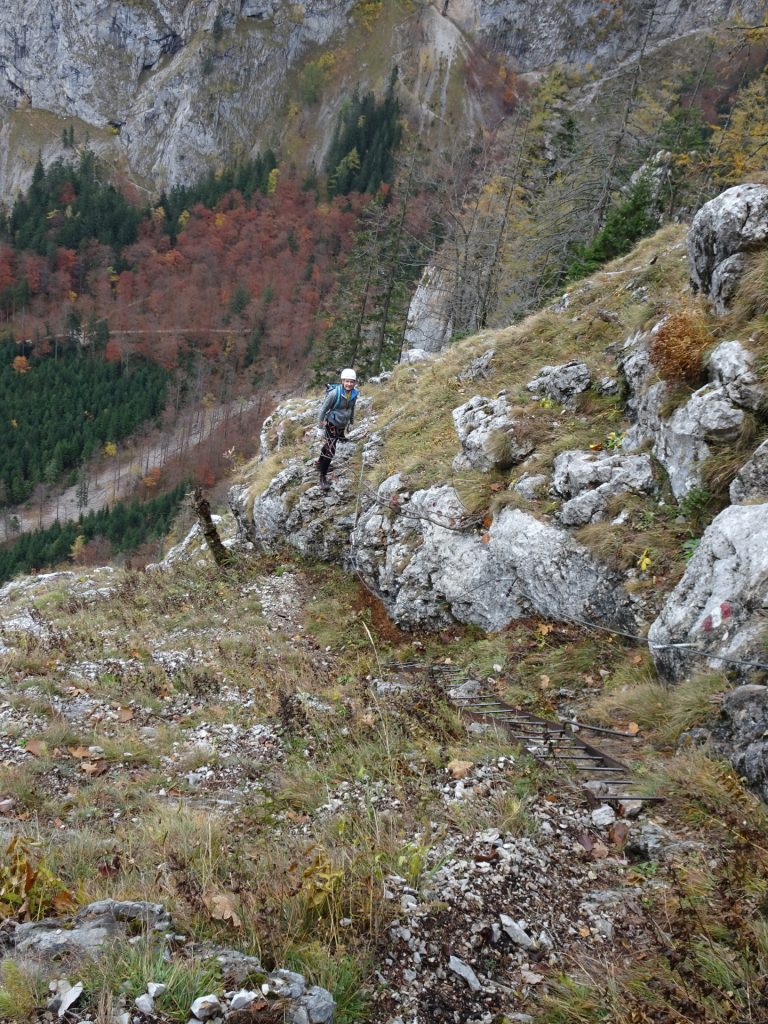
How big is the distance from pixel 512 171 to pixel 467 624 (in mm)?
30009

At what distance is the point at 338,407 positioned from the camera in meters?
13.2

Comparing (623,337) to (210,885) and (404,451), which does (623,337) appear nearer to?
(404,451)

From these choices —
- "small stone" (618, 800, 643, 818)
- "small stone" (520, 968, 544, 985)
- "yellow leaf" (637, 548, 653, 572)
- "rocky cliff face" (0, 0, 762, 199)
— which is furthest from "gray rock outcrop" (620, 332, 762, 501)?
"rocky cliff face" (0, 0, 762, 199)

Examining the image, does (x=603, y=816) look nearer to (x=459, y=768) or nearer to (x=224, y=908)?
(x=459, y=768)

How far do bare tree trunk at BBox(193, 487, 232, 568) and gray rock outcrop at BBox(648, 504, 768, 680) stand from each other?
1175 cm

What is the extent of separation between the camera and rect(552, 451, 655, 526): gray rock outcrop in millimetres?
8414

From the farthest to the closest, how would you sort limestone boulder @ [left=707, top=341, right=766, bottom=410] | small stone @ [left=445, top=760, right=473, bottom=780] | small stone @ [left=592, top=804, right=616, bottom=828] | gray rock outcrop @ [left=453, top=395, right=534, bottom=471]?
1. gray rock outcrop @ [left=453, top=395, right=534, bottom=471]
2. limestone boulder @ [left=707, top=341, right=766, bottom=410]
3. small stone @ [left=445, top=760, right=473, bottom=780]
4. small stone @ [left=592, top=804, right=616, bottom=828]

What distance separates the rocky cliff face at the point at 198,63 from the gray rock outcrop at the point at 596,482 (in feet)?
526

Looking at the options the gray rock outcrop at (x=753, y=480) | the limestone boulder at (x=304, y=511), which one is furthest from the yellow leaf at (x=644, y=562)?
the limestone boulder at (x=304, y=511)

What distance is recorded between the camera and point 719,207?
8.88 m

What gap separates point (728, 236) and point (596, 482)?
434 cm

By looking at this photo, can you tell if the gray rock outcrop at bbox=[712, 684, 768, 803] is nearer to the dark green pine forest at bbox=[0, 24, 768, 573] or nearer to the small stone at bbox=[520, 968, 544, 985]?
the small stone at bbox=[520, 968, 544, 985]

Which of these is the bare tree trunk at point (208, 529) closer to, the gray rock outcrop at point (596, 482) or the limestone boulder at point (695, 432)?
the gray rock outcrop at point (596, 482)

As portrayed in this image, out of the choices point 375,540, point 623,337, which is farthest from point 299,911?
point 623,337
